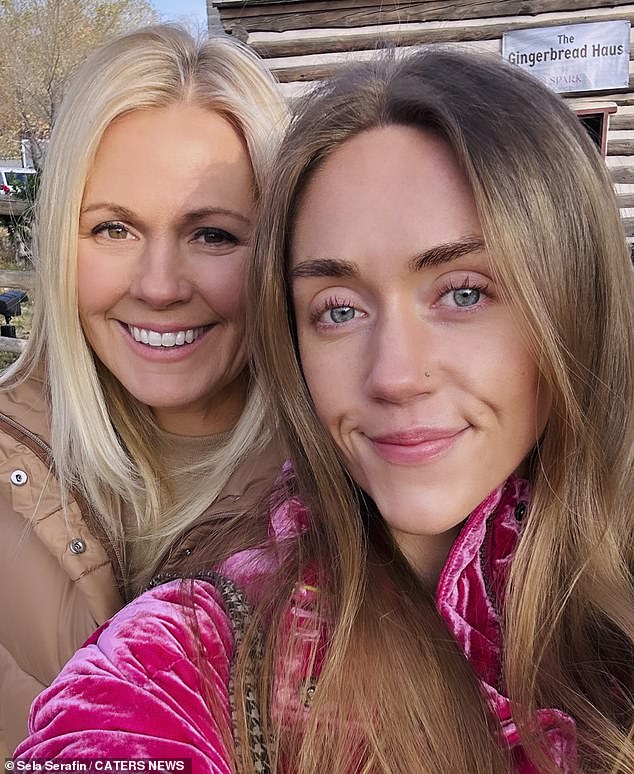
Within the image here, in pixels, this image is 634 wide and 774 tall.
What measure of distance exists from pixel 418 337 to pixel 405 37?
230 inches

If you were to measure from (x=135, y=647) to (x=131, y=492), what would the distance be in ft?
A: 2.55

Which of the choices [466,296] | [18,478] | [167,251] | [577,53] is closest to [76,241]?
[167,251]

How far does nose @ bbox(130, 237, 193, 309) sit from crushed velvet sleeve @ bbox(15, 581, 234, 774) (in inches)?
32.8

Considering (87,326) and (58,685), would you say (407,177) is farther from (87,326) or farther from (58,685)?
(87,326)

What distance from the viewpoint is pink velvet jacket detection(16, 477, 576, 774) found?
1.02m

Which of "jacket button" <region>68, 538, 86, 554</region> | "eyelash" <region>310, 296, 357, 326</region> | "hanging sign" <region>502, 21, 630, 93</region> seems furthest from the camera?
"hanging sign" <region>502, 21, 630, 93</region>

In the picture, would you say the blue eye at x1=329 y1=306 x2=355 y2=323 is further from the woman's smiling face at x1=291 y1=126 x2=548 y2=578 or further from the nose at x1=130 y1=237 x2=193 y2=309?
the nose at x1=130 y1=237 x2=193 y2=309

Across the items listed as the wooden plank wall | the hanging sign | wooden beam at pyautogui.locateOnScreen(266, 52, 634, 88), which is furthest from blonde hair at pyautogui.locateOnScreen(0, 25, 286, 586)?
the hanging sign

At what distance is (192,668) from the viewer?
44.0 inches

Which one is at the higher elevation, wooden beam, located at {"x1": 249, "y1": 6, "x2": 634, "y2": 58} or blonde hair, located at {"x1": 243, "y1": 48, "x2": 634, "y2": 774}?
wooden beam, located at {"x1": 249, "y1": 6, "x2": 634, "y2": 58}

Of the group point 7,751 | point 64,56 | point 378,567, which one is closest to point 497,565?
point 378,567

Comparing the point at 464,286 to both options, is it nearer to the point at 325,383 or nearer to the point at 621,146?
the point at 325,383

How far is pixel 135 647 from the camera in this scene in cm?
111

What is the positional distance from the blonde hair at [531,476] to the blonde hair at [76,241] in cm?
52
